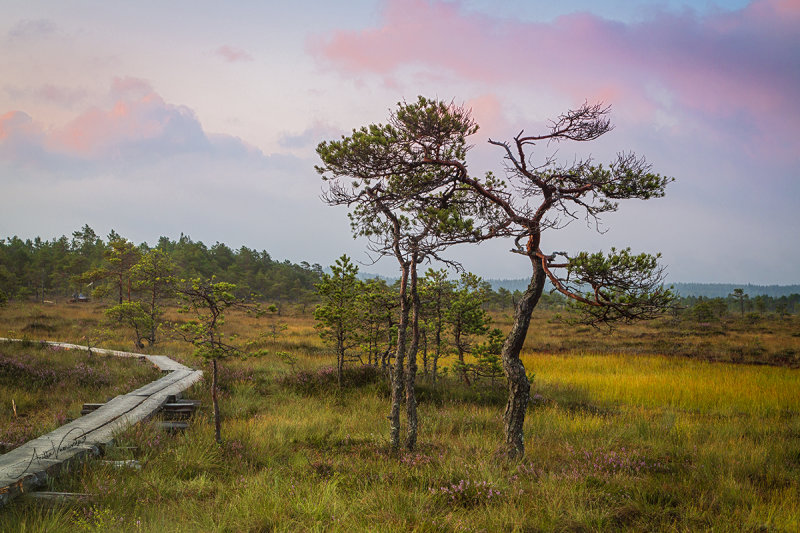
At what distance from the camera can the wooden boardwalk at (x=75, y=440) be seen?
16.1ft

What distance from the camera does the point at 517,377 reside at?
255 inches

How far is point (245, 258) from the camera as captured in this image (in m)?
71.2

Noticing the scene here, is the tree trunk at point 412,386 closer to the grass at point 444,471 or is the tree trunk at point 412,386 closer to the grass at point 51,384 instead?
the grass at point 444,471

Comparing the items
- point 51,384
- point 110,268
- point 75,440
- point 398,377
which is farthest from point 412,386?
point 110,268

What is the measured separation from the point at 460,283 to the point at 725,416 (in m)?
7.99

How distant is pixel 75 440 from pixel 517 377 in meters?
7.69

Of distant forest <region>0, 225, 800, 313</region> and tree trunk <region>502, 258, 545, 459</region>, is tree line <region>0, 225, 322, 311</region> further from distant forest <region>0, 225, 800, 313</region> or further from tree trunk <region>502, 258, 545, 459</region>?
tree trunk <region>502, 258, 545, 459</region>

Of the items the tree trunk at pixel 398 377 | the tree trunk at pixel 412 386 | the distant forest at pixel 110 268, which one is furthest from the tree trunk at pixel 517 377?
the distant forest at pixel 110 268

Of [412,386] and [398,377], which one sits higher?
[398,377]

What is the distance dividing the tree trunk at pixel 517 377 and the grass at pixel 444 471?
35cm

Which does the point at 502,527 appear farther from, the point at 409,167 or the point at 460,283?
the point at 460,283

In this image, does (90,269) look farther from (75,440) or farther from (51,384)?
(75,440)

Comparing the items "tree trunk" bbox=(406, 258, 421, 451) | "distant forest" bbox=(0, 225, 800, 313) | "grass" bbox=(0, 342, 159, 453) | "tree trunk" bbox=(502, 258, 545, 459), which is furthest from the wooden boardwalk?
"distant forest" bbox=(0, 225, 800, 313)

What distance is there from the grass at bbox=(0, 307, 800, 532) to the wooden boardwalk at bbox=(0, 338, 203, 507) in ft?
0.93
